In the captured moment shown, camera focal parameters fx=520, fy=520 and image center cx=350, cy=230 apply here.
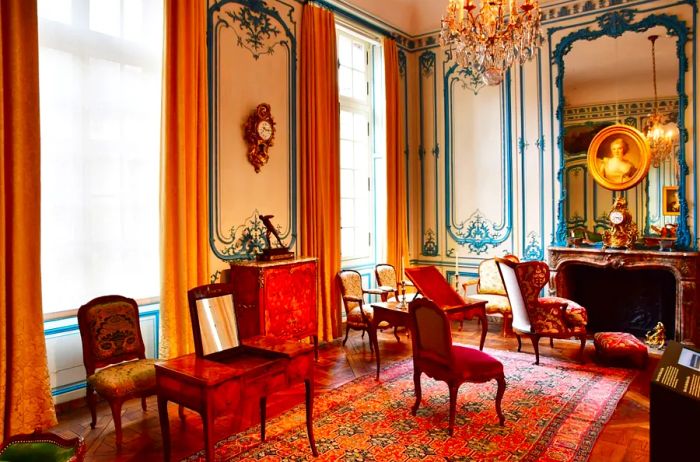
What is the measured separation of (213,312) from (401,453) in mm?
1259

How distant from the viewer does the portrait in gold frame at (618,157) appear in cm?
530

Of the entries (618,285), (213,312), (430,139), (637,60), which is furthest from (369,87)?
(213,312)

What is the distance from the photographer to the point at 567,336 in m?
4.52

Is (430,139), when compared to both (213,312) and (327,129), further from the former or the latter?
(213,312)

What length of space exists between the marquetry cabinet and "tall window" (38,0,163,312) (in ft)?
2.28

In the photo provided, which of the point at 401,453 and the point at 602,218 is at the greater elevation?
the point at 602,218

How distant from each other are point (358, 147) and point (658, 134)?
3.17 meters

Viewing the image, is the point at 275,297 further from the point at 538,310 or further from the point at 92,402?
the point at 538,310

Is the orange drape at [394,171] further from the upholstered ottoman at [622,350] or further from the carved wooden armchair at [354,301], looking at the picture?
the upholstered ottoman at [622,350]

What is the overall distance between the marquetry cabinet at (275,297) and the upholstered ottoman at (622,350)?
2515mm

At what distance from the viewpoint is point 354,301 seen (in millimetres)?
5105

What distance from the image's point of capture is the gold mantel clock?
530cm

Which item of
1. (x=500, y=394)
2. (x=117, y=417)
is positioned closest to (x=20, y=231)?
(x=117, y=417)

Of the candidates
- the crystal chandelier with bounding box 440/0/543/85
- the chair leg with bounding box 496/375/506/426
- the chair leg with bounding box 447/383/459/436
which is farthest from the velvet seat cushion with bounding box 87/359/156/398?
the crystal chandelier with bounding box 440/0/543/85
